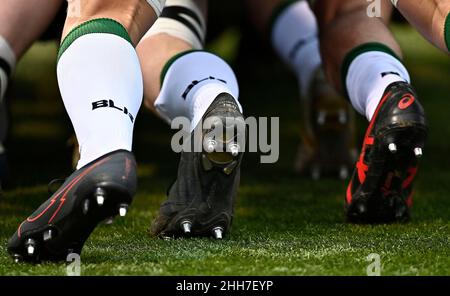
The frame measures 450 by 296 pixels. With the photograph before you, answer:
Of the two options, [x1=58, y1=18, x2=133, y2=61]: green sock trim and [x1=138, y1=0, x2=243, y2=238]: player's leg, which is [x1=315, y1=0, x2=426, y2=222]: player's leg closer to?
[x1=138, y1=0, x2=243, y2=238]: player's leg

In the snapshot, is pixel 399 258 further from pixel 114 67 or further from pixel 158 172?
pixel 158 172

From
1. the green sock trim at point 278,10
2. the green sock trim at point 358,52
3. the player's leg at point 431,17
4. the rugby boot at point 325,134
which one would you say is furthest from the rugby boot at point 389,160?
the green sock trim at point 278,10

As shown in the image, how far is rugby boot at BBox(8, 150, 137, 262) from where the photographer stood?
1.55m

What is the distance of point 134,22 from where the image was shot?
71.5 inches

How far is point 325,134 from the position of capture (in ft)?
10.1

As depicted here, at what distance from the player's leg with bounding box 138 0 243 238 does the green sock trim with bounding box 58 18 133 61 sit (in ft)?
0.80

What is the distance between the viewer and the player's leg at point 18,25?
2006 mm

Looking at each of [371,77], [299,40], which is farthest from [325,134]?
[371,77]

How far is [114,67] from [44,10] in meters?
0.42

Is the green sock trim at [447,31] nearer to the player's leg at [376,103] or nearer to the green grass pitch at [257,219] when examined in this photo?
the player's leg at [376,103]

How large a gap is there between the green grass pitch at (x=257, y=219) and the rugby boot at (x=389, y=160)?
0.04 meters

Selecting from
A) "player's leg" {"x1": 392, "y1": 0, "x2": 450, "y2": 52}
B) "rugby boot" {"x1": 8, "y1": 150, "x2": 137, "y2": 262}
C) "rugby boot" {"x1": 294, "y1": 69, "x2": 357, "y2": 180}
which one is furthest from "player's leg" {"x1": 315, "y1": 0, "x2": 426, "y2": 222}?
"rugby boot" {"x1": 8, "y1": 150, "x2": 137, "y2": 262}

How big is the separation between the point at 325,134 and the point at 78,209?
1.59 meters

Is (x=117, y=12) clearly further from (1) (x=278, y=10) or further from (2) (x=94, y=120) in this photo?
(1) (x=278, y=10)
